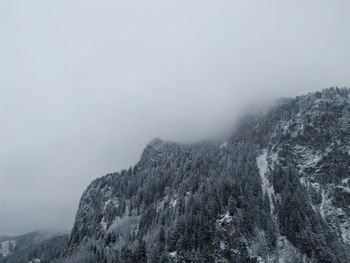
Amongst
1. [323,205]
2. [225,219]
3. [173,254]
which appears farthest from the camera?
[323,205]

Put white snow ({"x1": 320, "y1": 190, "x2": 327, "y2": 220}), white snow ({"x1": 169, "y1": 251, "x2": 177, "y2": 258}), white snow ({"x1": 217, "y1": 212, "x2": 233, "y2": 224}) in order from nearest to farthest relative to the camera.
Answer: white snow ({"x1": 169, "y1": 251, "x2": 177, "y2": 258}), white snow ({"x1": 217, "y1": 212, "x2": 233, "y2": 224}), white snow ({"x1": 320, "y1": 190, "x2": 327, "y2": 220})

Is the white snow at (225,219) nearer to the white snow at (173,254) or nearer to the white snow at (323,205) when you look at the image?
the white snow at (173,254)

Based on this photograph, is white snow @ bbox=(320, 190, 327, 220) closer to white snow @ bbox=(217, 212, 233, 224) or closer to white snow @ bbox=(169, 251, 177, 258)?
white snow @ bbox=(217, 212, 233, 224)

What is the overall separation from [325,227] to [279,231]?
74.1 feet

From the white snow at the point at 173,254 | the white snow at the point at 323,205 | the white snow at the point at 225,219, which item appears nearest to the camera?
the white snow at the point at 173,254

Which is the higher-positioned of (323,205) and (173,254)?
(323,205)

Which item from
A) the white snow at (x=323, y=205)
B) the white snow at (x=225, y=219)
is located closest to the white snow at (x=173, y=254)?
the white snow at (x=225, y=219)

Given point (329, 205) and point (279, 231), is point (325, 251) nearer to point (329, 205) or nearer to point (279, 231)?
point (279, 231)

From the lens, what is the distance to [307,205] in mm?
171250

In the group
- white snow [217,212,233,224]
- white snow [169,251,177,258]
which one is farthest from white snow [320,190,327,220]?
white snow [169,251,177,258]

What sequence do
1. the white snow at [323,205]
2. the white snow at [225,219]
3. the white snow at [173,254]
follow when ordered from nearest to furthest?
the white snow at [173,254] < the white snow at [225,219] < the white snow at [323,205]

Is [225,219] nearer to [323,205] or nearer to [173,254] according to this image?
[173,254]

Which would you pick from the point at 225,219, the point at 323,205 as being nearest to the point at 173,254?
the point at 225,219

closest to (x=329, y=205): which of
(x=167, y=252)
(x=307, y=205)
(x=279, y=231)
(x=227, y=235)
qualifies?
(x=307, y=205)
